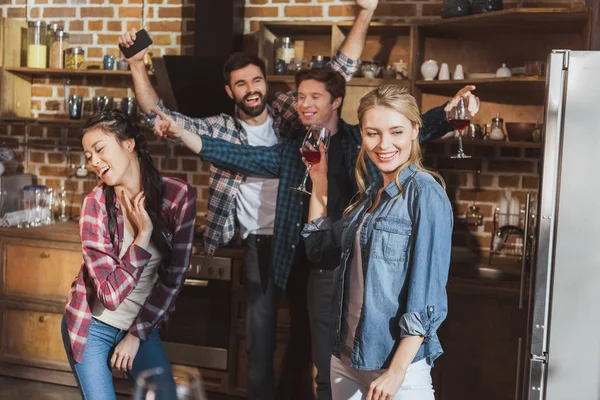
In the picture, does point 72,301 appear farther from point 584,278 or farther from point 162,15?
point 162,15

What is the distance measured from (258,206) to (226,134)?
1.30 feet

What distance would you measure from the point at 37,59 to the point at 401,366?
381 cm

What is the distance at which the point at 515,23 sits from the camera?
4.16 metres

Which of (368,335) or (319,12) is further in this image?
(319,12)

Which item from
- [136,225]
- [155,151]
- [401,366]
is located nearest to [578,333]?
[401,366]

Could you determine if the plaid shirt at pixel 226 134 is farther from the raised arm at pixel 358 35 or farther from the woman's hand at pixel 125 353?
the woman's hand at pixel 125 353

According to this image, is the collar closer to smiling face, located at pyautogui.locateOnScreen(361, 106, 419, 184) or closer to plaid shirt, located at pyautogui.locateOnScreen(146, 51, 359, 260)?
smiling face, located at pyautogui.locateOnScreen(361, 106, 419, 184)

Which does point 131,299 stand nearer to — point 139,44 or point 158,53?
point 139,44

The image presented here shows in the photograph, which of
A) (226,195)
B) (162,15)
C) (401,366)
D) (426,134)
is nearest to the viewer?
(401,366)

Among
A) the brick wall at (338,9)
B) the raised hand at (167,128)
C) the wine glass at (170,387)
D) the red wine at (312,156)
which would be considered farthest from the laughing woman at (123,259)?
the brick wall at (338,9)

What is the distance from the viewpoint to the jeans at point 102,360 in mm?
2504

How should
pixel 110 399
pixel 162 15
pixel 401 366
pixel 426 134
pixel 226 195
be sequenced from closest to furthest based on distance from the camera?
pixel 401 366, pixel 110 399, pixel 426 134, pixel 226 195, pixel 162 15

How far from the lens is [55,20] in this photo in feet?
17.3

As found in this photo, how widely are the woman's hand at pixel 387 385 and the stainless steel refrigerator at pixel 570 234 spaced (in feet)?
2.88
